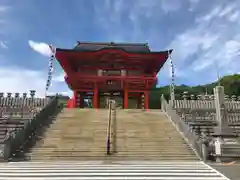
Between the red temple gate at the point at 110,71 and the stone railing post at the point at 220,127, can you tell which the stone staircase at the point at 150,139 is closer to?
the stone railing post at the point at 220,127

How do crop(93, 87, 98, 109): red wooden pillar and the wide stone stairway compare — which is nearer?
the wide stone stairway

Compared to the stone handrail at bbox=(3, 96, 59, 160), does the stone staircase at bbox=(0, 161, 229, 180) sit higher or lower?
lower

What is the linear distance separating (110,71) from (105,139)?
16958 millimetres

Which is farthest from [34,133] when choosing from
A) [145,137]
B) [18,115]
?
[145,137]

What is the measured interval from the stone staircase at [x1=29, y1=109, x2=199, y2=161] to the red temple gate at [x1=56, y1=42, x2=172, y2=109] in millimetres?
9245

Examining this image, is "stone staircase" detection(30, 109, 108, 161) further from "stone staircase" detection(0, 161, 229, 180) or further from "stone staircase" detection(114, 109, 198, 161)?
"stone staircase" detection(0, 161, 229, 180)

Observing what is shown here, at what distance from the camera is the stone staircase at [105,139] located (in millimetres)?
14086

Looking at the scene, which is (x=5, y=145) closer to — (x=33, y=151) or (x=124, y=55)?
(x=33, y=151)

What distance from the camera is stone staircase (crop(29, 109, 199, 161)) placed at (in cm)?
1409

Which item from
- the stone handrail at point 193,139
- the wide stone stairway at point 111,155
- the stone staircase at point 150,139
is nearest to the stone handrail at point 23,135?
the wide stone stairway at point 111,155

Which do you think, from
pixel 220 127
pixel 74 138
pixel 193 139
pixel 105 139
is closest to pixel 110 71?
pixel 74 138

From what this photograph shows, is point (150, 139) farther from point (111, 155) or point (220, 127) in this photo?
point (220, 127)

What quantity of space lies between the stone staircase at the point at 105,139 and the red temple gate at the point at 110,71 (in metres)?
9.25

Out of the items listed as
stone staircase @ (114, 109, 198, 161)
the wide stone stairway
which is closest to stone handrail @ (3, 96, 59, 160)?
the wide stone stairway
